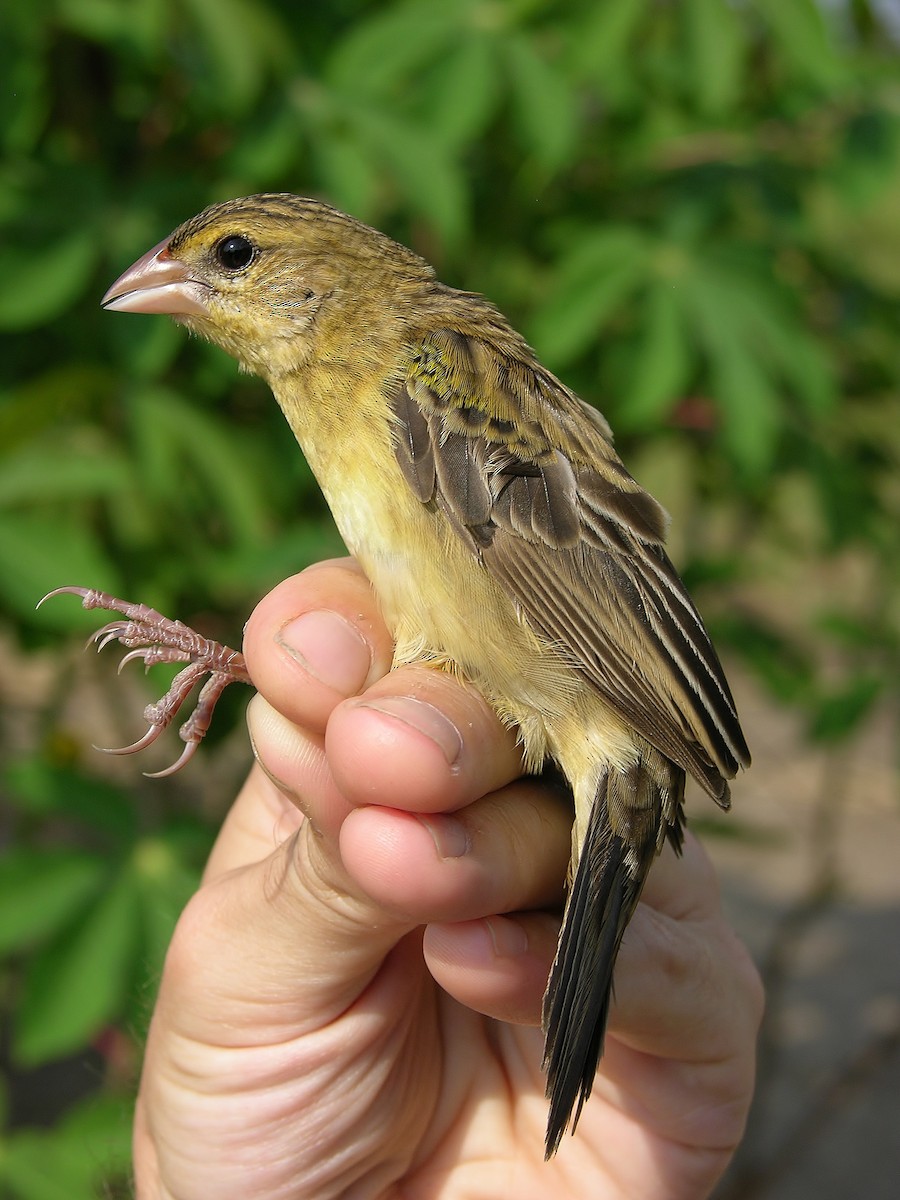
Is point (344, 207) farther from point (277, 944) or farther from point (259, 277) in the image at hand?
point (277, 944)

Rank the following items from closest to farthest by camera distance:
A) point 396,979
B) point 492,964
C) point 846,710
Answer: point 492,964, point 396,979, point 846,710

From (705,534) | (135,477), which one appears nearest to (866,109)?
(705,534)

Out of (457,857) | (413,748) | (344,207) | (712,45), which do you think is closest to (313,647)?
(413,748)

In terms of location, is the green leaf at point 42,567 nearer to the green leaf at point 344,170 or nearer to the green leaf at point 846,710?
the green leaf at point 344,170

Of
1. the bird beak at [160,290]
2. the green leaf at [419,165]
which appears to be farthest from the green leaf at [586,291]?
the bird beak at [160,290]

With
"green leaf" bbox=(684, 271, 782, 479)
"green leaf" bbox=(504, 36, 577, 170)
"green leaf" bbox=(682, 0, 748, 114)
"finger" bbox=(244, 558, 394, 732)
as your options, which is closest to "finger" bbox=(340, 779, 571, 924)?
"finger" bbox=(244, 558, 394, 732)

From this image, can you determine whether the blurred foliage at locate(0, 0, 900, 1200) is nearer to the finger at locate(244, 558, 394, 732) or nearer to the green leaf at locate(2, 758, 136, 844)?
the green leaf at locate(2, 758, 136, 844)
